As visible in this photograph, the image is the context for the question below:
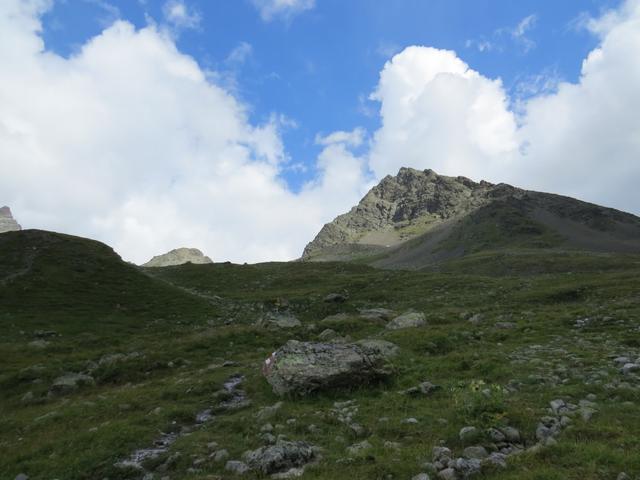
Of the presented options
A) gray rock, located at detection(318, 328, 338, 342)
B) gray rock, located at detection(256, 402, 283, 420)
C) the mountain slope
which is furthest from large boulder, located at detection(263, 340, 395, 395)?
the mountain slope

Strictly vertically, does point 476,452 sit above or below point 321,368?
below

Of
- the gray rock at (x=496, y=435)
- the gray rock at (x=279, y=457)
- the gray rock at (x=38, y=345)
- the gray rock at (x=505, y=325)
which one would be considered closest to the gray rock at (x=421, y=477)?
the gray rock at (x=496, y=435)

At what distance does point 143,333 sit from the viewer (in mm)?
40000

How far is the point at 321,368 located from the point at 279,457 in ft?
21.7

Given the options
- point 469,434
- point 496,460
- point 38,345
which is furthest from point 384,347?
point 38,345

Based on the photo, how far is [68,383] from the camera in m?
22.7

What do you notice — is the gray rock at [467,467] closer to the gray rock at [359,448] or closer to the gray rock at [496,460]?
the gray rock at [496,460]

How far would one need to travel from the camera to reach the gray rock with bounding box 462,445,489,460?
10547mm

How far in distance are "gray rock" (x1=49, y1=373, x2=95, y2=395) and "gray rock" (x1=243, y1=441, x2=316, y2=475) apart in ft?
48.1

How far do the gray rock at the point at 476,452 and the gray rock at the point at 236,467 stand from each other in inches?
200

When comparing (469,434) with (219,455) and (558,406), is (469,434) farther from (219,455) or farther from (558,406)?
(219,455)

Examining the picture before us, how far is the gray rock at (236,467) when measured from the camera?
36.3ft

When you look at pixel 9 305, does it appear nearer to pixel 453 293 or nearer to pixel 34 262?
pixel 34 262

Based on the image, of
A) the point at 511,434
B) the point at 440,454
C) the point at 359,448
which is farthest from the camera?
the point at 359,448
